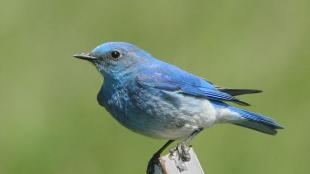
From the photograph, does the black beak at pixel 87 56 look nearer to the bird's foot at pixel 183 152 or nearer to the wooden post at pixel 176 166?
the bird's foot at pixel 183 152

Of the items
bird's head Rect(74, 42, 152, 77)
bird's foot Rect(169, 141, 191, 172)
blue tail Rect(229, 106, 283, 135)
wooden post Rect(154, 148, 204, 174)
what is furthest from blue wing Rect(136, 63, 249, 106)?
wooden post Rect(154, 148, 204, 174)

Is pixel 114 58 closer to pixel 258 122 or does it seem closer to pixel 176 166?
pixel 258 122

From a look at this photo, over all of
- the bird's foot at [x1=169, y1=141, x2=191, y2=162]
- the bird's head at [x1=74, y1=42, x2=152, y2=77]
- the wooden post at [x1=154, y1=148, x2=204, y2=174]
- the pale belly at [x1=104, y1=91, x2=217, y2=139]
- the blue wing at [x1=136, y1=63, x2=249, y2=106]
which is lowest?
the wooden post at [x1=154, y1=148, x2=204, y2=174]

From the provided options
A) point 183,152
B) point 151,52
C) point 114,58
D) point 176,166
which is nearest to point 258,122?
point 114,58

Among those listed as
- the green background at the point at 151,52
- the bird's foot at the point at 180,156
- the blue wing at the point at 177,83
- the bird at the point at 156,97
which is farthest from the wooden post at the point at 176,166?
the green background at the point at 151,52

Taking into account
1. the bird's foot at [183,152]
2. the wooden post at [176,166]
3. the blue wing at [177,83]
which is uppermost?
the blue wing at [177,83]

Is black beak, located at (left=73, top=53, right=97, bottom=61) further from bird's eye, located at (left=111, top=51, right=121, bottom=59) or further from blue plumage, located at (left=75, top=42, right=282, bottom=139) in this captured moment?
bird's eye, located at (left=111, top=51, right=121, bottom=59)
